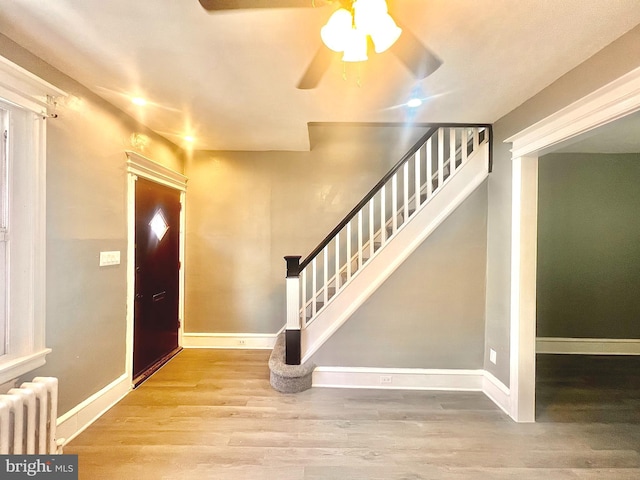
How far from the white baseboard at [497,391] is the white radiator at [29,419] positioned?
322 cm

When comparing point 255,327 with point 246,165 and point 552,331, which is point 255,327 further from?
point 552,331

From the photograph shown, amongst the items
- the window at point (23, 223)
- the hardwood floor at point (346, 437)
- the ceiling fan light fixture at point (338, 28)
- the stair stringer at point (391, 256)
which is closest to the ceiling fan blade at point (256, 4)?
the ceiling fan light fixture at point (338, 28)

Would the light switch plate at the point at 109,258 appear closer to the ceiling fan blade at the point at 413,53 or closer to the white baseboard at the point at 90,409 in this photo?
the white baseboard at the point at 90,409

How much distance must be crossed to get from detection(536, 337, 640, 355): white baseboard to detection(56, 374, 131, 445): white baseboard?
15.4 ft

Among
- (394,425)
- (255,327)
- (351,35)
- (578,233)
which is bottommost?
(394,425)

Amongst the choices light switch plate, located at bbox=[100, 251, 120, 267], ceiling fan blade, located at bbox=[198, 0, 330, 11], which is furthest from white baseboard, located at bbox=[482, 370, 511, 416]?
light switch plate, located at bbox=[100, 251, 120, 267]

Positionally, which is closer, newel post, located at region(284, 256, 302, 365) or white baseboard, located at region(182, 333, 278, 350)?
newel post, located at region(284, 256, 302, 365)

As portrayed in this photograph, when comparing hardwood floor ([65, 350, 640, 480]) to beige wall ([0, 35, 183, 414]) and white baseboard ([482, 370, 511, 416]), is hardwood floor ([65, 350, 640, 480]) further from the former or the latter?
beige wall ([0, 35, 183, 414])

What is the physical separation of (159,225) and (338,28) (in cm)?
291

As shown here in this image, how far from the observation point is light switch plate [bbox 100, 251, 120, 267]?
2.46 metres

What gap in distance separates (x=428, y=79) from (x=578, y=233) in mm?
3215

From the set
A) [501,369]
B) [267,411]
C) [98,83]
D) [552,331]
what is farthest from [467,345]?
[98,83]

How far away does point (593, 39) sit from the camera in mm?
1597

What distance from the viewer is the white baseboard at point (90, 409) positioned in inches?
82.4
